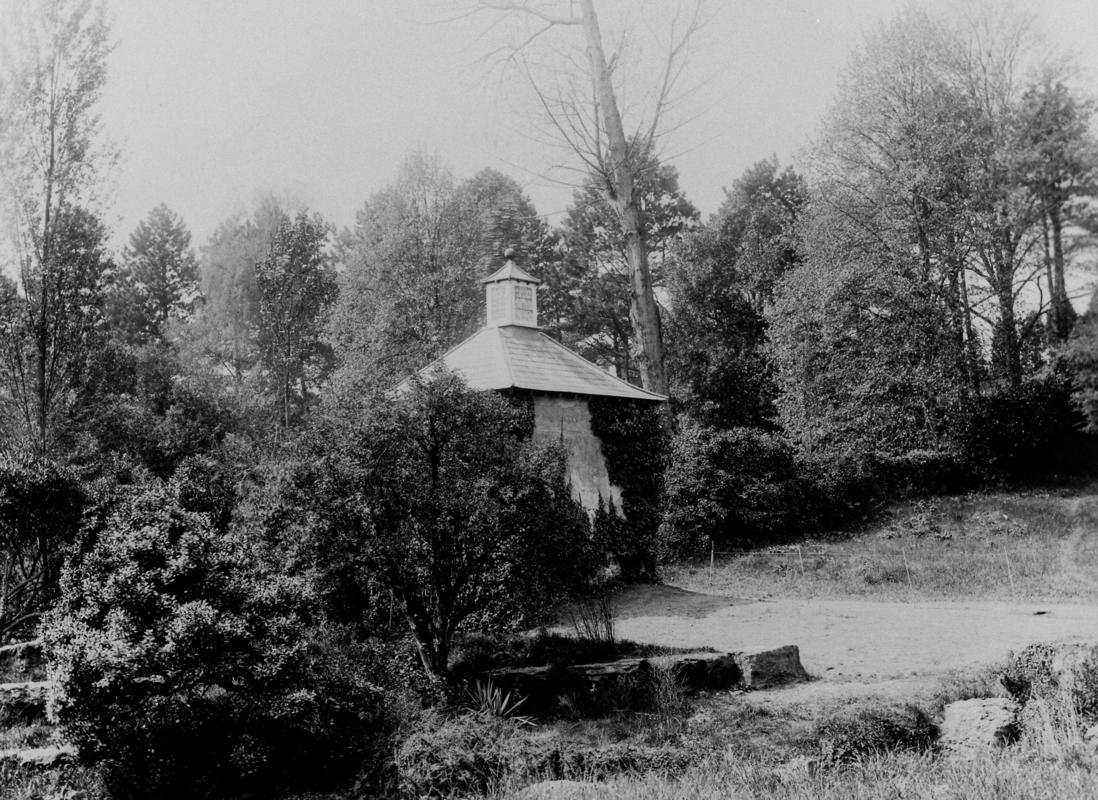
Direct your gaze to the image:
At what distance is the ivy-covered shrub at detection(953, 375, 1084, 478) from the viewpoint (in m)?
23.5

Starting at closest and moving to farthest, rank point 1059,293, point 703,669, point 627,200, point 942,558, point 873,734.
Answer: point 873,734
point 703,669
point 942,558
point 627,200
point 1059,293

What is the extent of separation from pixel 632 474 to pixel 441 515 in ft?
30.0

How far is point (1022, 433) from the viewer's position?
23719 mm

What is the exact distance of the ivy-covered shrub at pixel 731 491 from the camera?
21.5 m

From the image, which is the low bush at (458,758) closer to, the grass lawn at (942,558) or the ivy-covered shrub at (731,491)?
the grass lawn at (942,558)

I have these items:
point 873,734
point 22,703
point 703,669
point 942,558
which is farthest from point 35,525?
point 942,558

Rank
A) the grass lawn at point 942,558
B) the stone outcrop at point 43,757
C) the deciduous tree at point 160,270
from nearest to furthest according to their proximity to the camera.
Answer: the stone outcrop at point 43,757, the grass lawn at point 942,558, the deciduous tree at point 160,270

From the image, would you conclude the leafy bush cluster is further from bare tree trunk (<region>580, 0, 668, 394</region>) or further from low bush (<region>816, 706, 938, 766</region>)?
low bush (<region>816, 706, 938, 766</region>)

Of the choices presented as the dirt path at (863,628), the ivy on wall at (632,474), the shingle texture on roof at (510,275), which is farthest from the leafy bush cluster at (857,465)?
the dirt path at (863,628)

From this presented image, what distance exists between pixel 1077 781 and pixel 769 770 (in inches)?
67.8

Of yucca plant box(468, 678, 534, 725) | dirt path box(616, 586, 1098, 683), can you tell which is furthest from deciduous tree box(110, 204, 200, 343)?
yucca plant box(468, 678, 534, 725)

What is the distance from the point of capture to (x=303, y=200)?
34.2m

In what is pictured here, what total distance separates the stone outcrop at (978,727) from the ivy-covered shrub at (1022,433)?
62.9 ft

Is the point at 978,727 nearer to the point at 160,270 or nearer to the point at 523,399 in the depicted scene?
the point at 523,399
